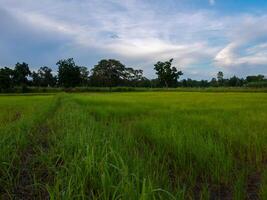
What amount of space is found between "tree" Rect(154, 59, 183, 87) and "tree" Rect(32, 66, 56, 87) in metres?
29.3

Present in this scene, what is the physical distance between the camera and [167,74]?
7062 cm

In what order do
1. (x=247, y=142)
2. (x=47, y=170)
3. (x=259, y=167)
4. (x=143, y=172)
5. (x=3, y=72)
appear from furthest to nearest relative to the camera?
1. (x=3, y=72)
2. (x=247, y=142)
3. (x=259, y=167)
4. (x=47, y=170)
5. (x=143, y=172)

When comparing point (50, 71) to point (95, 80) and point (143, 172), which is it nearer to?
point (95, 80)

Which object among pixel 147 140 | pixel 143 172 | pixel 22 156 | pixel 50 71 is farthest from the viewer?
pixel 50 71

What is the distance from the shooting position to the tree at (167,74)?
70.6 metres

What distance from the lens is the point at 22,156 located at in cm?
388

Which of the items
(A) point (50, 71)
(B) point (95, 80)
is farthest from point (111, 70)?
(A) point (50, 71)

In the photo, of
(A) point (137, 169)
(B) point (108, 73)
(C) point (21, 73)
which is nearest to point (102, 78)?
(B) point (108, 73)

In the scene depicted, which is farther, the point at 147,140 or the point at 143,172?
the point at 147,140

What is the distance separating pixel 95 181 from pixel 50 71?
86.1 m

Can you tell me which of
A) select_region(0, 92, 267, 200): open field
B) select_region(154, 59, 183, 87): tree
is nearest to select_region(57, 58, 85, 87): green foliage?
select_region(154, 59, 183, 87): tree

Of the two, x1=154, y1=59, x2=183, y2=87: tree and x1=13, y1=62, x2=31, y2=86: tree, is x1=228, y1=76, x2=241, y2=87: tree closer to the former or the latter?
x1=154, y1=59, x2=183, y2=87: tree

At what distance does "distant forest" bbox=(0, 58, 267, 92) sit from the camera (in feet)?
210

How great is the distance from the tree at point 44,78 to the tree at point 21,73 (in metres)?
11.3
